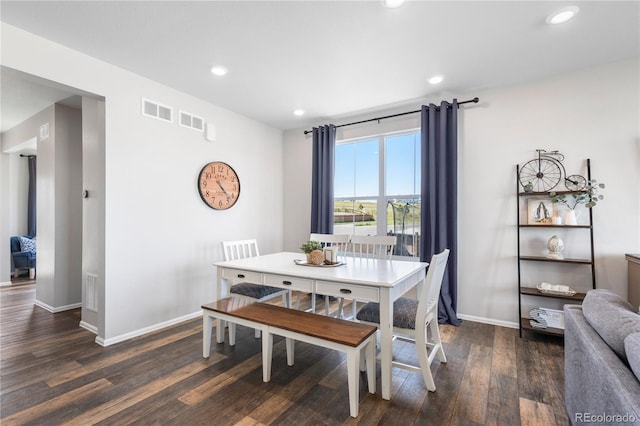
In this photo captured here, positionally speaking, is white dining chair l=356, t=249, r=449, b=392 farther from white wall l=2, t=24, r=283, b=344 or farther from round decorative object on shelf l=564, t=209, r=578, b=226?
white wall l=2, t=24, r=283, b=344

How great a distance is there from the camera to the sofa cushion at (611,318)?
3.95 ft

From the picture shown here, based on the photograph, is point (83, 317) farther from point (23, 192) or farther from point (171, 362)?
point (23, 192)

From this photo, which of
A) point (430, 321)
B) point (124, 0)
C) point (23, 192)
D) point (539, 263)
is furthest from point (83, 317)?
point (539, 263)

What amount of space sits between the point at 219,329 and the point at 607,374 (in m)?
2.67

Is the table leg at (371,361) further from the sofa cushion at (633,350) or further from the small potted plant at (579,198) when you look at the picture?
the small potted plant at (579,198)

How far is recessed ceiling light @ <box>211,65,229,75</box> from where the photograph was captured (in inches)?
113

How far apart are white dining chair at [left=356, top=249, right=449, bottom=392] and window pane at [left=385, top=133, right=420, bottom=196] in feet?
5.97

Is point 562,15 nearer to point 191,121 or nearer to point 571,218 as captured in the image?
point 571,218

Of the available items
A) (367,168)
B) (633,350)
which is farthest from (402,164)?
(633,350)

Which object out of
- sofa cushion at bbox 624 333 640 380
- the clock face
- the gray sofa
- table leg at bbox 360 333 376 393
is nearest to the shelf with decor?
the gray sofa

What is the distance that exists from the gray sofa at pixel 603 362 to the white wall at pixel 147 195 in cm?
345

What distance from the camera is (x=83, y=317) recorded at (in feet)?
10.7

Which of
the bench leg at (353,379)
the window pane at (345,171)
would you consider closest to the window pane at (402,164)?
the window pane at (345,171)

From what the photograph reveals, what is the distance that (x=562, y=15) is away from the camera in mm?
2113
